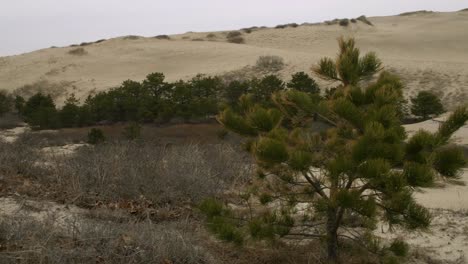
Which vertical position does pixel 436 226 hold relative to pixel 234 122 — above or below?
below

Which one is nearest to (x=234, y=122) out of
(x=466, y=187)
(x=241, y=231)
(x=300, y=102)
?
(x=300, y=102)

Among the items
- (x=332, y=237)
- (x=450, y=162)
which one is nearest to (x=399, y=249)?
(x=332, y=237)

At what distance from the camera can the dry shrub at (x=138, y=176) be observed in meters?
7.11

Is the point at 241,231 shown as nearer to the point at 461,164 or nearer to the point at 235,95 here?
the point at 461,164

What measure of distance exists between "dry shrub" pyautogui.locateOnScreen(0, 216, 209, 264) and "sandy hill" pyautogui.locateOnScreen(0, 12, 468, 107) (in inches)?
1050

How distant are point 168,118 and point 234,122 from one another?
17.7 metres

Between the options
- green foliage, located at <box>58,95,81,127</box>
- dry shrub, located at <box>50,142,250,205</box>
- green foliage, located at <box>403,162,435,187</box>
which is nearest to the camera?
green foliage, located at <box>403,162,435,187</box>

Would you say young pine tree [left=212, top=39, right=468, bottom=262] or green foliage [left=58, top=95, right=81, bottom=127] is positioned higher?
young pine tree [left=212, top=39, right=468, bottom=262]

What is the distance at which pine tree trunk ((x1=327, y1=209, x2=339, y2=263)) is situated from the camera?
4.69 m

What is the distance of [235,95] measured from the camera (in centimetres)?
2452

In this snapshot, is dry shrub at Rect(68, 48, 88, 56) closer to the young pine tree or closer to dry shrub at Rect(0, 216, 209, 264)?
dry shrub at Rect(0, 216, 209, 264)

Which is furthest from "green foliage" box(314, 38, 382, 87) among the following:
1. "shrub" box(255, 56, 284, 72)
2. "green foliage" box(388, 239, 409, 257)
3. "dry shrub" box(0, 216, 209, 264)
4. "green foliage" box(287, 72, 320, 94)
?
"shrub" box(255, 56, 284, 72)

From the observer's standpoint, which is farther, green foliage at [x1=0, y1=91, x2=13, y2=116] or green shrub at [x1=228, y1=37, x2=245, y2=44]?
green shrub at [x1=228, y1=37, x2=245, y2=44]

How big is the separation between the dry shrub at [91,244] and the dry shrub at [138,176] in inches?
87.4
